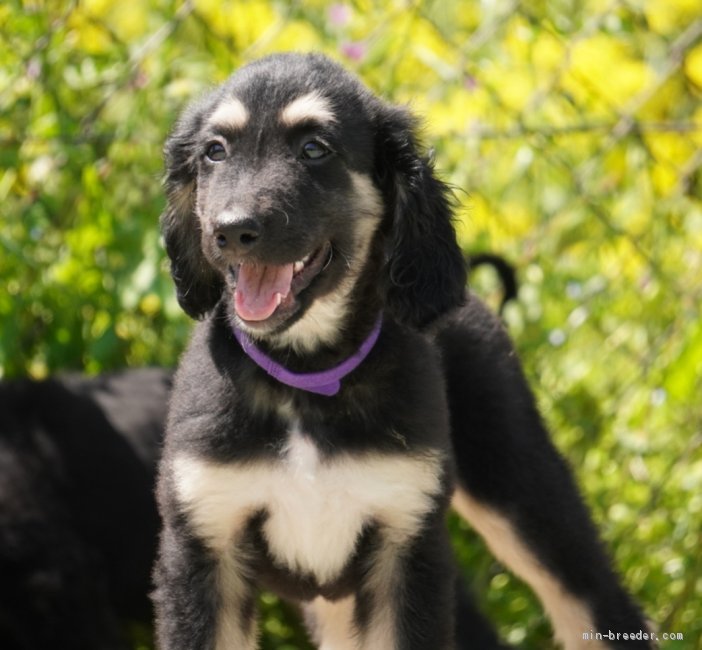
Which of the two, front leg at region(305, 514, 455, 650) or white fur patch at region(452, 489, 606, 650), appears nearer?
front leg at region(305, 514, 455, 650)

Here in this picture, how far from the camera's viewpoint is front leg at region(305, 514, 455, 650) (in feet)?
9.96

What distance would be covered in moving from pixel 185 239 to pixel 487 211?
1961 millimetres

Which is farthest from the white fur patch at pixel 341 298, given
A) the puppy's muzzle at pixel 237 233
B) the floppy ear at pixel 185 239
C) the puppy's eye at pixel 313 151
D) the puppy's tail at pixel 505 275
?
the puppy's tail at pixel 505 275

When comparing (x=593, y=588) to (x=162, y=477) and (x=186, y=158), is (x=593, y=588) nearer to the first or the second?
(x=162, y=477)

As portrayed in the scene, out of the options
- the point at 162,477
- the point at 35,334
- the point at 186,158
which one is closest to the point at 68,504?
the point at 35,334

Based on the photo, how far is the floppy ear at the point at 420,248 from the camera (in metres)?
3.05

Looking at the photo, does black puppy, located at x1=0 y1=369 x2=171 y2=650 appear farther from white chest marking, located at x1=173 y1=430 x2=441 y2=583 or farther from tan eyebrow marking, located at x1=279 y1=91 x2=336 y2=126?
tan eyebrow marking, located at x1=279 y1=91 x2=336 y2=126

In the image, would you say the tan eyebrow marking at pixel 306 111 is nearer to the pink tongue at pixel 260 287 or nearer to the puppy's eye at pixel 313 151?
the puppy's eye at pixel 313 151

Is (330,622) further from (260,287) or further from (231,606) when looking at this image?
(260,287)

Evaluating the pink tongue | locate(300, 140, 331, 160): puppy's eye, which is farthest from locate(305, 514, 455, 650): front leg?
locate(300, 140, 331, 160): puppy's eye

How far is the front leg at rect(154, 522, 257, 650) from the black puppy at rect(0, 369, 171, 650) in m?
1.03

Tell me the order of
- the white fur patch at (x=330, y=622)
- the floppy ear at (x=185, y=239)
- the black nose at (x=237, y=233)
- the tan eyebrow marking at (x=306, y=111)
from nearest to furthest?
the black nose at (x=237, y=233)
the tan eyebrow marking at (x=306, y=111)
the floppy ear at (x=185, y=239)
the white fur patch at (x=330, y=622)

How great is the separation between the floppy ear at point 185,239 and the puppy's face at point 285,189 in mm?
89

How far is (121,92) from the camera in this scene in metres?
4.64
